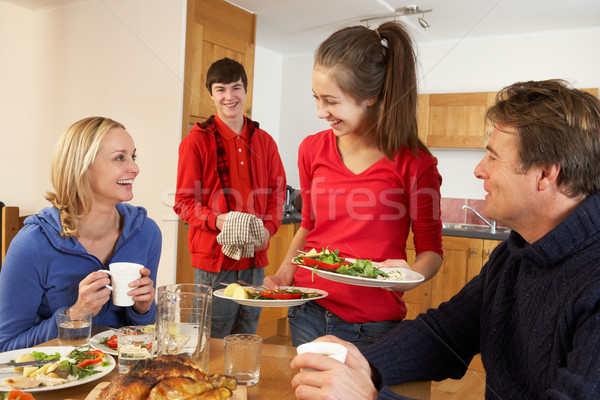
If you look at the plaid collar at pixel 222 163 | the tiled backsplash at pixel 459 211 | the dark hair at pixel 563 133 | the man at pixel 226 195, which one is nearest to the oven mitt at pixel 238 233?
the man at pixel 226 195

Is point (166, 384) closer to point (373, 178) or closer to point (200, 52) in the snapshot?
point (373, 178)

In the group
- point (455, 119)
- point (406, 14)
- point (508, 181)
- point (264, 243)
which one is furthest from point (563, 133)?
point (455, 119)

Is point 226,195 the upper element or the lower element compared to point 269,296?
upper

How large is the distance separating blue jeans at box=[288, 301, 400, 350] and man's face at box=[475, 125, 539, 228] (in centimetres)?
50

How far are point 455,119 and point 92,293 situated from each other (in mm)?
3845

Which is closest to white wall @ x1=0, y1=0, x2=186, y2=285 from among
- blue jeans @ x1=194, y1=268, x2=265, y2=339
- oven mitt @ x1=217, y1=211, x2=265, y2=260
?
blue jeans @ x1=194, y1=268, x2=265, y2=339

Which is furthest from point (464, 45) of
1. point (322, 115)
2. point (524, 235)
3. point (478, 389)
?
point (524, 235)

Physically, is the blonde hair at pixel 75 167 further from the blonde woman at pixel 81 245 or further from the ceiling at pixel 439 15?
the ceiling at pixel 439 15

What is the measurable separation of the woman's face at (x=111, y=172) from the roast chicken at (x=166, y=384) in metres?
0.96

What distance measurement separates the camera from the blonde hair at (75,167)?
1667 mm

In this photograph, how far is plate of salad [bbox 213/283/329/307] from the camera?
134 cm

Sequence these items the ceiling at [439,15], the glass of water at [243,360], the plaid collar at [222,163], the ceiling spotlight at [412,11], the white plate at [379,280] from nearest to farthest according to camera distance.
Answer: the glass of water at [243,360] < the white plate at [379,280] < the plaid collar at [222,163] < the ceiling at [439,15] < the ceiling spotlight at [412,11]

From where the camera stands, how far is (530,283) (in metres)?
1.12

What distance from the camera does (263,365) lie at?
116 cm
